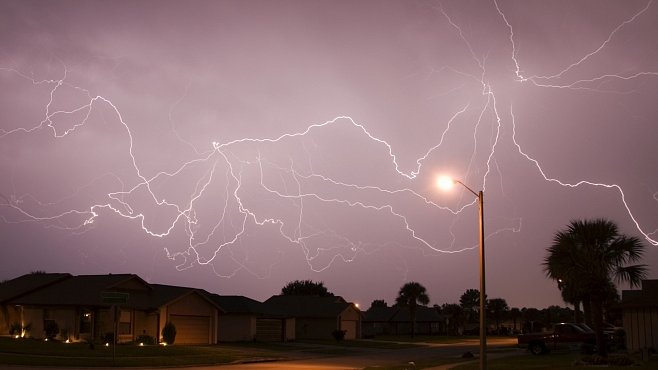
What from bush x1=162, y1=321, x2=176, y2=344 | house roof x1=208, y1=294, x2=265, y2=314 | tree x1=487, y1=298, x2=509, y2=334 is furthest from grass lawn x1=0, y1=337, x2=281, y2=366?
tree x1=487, y1=298, x2=509, y2=334

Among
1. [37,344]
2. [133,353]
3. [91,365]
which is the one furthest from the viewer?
[37,344]

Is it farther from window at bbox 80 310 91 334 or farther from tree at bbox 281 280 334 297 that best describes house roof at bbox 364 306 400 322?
window at bbox 80 310 91 334

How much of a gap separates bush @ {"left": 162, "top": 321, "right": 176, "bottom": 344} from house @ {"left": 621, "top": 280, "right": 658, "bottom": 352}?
2667cm

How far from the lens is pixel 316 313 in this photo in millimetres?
70188

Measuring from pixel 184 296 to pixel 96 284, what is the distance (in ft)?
19.3

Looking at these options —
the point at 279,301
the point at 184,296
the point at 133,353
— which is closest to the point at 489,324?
the point at 279,301

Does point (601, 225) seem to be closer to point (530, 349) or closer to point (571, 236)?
point (571, 236)

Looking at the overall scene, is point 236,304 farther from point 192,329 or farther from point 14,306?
point 14,306

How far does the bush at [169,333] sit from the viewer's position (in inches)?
1715

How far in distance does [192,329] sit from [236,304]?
10.3 m

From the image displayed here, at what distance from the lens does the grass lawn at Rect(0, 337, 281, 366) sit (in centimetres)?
2914

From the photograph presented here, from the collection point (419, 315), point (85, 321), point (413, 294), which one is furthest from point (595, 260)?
point (419, 315)

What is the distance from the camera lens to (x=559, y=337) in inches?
1486

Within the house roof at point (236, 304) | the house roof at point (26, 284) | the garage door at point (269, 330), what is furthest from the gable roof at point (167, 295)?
the garage door at point (269, 330)
